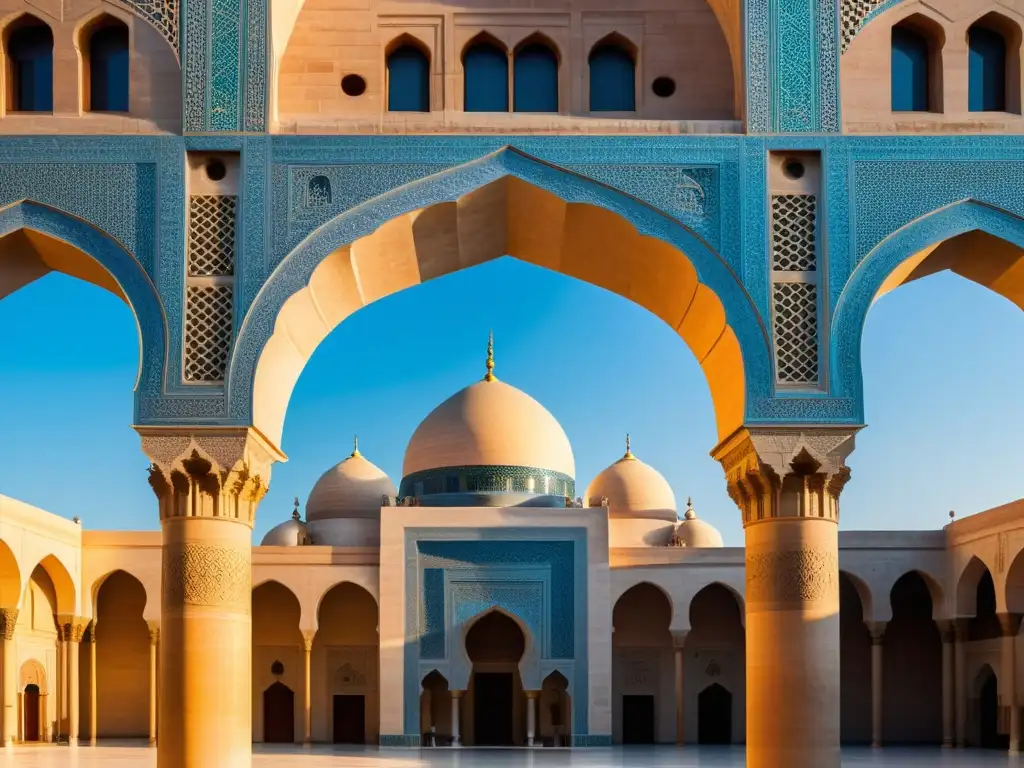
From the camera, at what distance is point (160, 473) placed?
7.93 m

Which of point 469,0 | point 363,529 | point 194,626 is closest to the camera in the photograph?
point 194,626

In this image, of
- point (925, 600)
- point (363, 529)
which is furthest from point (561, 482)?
point (925, 600)

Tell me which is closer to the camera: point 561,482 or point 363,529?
point 561,482

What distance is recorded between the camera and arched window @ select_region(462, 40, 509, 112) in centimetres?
849

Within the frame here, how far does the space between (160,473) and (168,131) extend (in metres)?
1.86

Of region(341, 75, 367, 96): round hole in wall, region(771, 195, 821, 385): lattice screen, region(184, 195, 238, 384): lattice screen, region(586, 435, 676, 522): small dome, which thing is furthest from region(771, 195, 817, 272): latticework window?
region(586, 435, 676, 522): small dome

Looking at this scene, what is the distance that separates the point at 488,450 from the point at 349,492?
3618 millimetres

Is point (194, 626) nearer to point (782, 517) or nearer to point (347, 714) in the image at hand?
point (782, 517)

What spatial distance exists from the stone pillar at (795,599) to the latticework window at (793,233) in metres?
0.91

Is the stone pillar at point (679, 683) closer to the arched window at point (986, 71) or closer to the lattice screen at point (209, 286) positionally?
the arched window at point (986, 71)

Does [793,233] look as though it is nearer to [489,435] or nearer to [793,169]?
[793,169]

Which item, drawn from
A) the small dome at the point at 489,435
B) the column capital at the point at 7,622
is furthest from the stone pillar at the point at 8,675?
the small dome at the point at 489,435

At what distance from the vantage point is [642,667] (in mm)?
22094

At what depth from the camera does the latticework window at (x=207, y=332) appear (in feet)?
26.1
